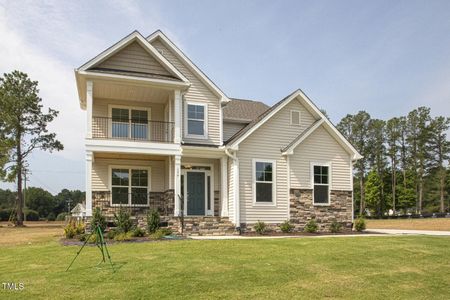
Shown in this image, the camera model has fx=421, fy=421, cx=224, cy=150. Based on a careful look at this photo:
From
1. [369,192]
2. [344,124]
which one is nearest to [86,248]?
[369,192]

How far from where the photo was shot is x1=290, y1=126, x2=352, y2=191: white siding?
18.4 meters

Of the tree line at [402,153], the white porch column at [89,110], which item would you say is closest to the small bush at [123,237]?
the white porch column at [89,110]

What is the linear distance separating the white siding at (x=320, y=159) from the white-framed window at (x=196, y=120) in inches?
160

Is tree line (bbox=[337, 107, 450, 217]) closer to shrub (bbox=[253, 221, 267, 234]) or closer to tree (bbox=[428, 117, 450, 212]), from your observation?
tree (bbox=[428, 117, 450, 212])

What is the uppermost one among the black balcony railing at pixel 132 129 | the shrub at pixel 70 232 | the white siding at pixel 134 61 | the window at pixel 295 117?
the white siding at pixel 134 61

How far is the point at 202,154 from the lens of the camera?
57.8ft

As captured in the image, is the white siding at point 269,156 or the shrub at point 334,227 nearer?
the white siding at point 269,156

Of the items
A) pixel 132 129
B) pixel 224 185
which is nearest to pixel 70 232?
pixel 132 129

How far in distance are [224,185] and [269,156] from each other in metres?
2.32

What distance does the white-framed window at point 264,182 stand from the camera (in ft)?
57.9

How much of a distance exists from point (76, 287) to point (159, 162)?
11.8 metres

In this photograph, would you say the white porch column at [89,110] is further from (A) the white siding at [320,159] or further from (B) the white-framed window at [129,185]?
(A) the white siding at [320,159]

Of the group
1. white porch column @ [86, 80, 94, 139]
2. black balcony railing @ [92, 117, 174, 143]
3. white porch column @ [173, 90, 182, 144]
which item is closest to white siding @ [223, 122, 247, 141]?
black balcony railing @ [92, 117, 174, 143]

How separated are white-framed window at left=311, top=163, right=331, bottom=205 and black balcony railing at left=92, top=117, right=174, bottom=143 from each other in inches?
258
